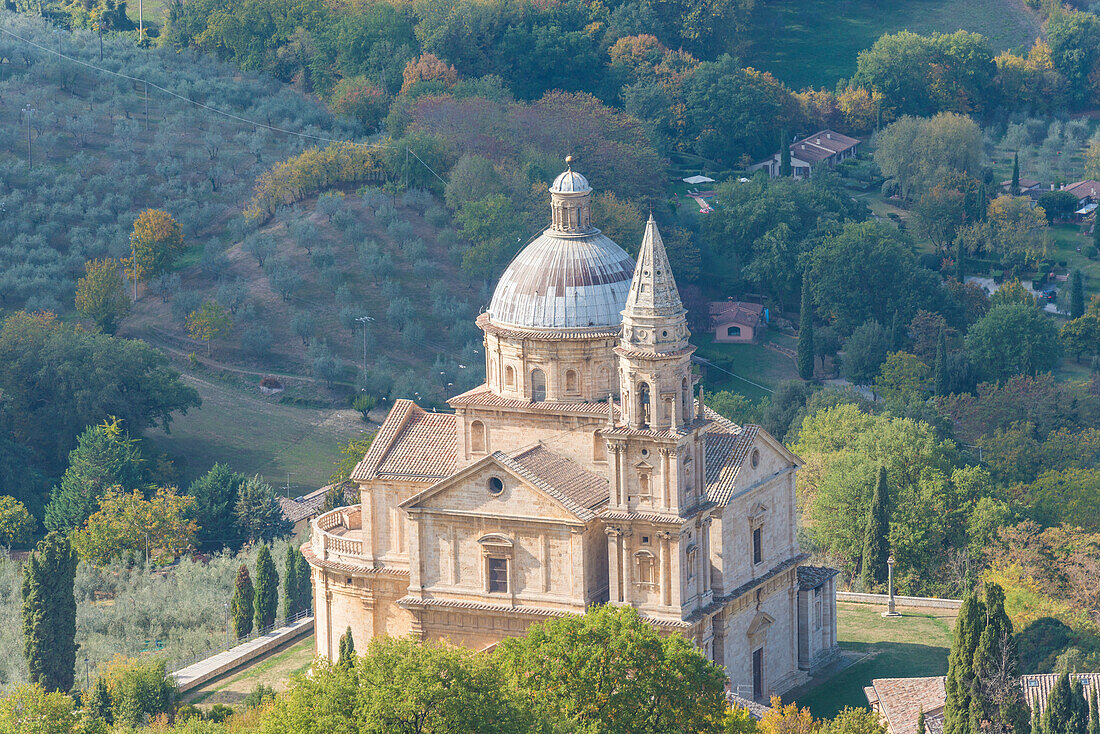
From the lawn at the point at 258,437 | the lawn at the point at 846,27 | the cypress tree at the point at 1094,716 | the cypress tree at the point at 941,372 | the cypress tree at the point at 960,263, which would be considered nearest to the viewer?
the cypress tree at the point at 1094,716

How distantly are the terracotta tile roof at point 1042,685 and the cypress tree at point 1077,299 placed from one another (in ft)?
198

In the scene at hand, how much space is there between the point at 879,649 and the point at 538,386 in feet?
55.7

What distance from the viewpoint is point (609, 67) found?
165000 mm

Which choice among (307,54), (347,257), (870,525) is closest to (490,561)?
(870,525)

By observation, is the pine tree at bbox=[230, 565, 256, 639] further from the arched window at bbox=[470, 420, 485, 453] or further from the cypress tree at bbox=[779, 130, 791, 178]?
the cypress tree at bbox=[779, 130, 791, 178]

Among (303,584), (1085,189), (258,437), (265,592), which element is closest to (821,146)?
(1085,189)

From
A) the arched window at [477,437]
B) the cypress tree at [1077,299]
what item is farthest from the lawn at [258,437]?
the cypress tree at [1077,299]

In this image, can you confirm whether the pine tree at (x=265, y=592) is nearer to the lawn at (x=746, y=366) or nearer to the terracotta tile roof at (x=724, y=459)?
the terracotta tile roof at (x=724, y=459)

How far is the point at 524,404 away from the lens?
267ft

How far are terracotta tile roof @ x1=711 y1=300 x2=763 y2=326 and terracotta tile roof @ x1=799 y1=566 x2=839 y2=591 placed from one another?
47.7m

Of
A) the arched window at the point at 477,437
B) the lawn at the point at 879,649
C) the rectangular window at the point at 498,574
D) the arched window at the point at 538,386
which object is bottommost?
the lawn at the point at 879,649

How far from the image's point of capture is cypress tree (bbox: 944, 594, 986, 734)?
73.1 m

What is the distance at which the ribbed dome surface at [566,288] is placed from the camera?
3191 inches

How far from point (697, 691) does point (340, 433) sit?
51.3m
